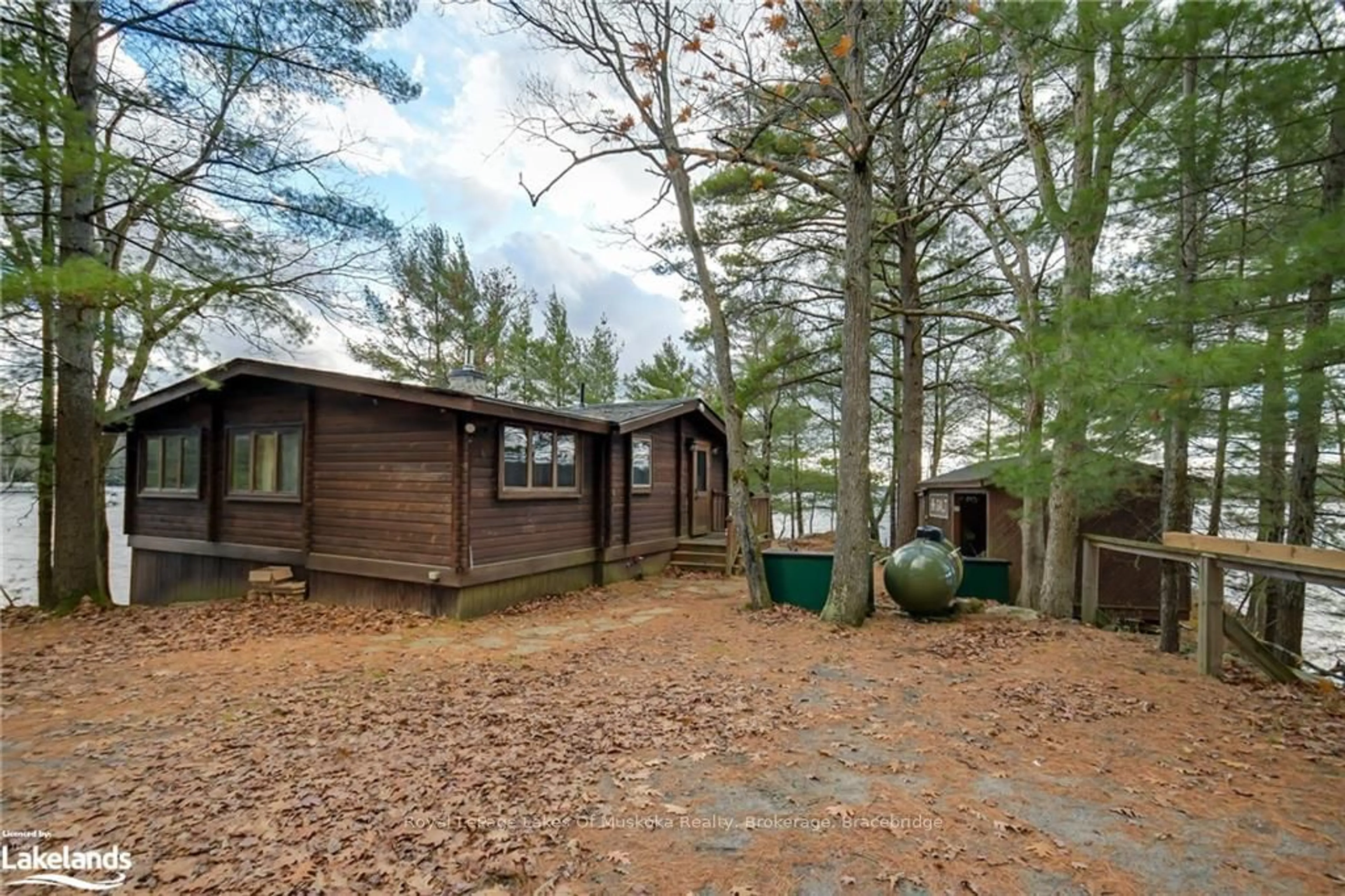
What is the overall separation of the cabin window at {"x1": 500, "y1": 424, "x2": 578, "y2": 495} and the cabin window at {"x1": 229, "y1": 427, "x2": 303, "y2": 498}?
3.21 metres

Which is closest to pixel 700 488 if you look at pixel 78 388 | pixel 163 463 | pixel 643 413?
pixel 643 413

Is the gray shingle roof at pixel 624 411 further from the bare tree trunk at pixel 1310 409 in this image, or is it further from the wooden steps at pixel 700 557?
the bare tree trunk at pixel 1310 409

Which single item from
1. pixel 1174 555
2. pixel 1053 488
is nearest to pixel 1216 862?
pixel 1174 555

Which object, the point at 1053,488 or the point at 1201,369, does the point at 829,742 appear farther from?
A: the point at 1053,488

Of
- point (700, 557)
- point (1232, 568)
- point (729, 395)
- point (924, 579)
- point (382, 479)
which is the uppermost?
point (729, 395)

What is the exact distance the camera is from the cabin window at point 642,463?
11.6 metres

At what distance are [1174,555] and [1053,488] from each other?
1210 millimetres

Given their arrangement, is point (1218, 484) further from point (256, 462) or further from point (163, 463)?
point (163, 463)

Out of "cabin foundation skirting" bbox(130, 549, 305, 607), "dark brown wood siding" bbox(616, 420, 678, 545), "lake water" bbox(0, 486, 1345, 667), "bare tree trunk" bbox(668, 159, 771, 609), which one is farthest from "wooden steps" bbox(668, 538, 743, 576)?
"lake water" bbox(0, 486, 1345, 667)

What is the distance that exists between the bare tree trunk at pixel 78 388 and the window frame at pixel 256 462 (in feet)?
6.23

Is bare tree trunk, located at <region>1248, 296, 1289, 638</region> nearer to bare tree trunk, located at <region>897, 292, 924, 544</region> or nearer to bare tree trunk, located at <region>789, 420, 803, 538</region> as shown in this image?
bare tree trunk, located at <region>897, 292, 924, 544</region>

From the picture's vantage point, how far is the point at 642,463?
39.3 feet

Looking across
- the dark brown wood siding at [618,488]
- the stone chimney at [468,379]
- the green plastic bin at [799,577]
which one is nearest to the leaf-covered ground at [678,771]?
the green plastic bin at [799,577]

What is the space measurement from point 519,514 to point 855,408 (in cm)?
506
